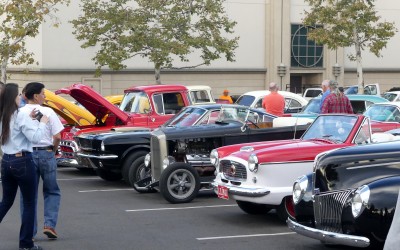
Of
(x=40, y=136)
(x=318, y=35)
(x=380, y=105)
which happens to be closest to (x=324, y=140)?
(x=40, y=136)

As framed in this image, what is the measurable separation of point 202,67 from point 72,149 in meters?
25.4

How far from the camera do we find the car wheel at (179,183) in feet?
44.0

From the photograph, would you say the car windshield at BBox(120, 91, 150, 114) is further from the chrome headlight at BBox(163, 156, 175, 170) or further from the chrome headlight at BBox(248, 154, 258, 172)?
the chrome headlight at BBox(248, 154, 258, 172)

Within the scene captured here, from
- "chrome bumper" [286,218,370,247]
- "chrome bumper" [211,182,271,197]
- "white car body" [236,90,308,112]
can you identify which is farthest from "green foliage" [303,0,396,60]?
"chrome bumper" [286,218,370,247]

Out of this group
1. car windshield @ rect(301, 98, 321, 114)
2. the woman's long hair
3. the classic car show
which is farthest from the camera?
car windshield @ rect(301, 98, 321, 114)

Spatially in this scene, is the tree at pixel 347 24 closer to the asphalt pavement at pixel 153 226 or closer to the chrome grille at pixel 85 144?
the chrome grille at pixel 85 144

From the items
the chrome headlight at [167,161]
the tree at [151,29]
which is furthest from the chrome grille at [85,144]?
the tree at [151,29]

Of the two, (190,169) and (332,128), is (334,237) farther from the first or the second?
(190,169)

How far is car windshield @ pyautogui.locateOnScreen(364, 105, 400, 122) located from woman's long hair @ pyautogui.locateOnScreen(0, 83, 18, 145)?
34.1 ft

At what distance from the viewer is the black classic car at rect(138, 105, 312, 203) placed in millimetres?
13574

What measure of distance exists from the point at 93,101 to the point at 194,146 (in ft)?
13.4

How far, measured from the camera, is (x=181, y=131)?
1414 centimetres

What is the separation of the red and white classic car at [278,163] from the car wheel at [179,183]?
145 cm

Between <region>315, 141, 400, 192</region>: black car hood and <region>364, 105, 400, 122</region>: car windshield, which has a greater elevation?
<region>364, 105, 400, 122</region>: car windshield
